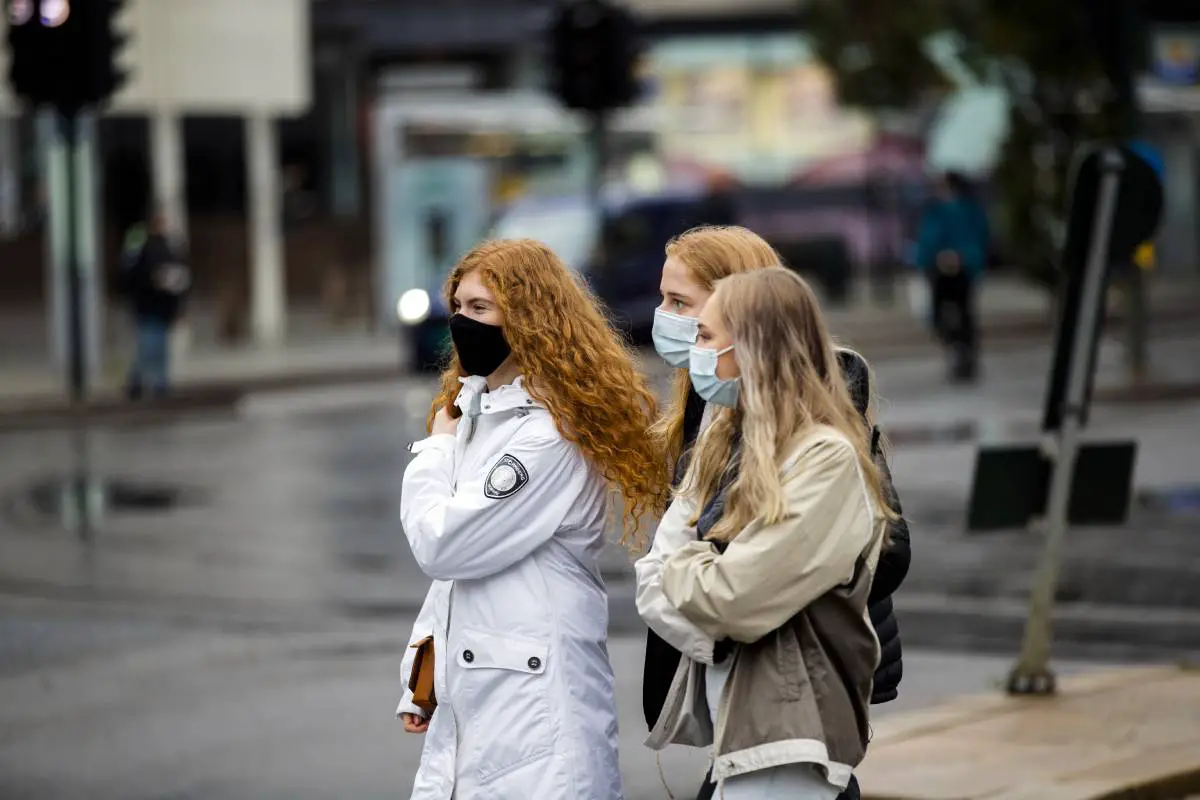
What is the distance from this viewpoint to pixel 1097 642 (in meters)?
9.54

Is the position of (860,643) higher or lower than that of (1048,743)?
higher

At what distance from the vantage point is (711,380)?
3.86 meters

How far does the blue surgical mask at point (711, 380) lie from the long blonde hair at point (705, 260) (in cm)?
43

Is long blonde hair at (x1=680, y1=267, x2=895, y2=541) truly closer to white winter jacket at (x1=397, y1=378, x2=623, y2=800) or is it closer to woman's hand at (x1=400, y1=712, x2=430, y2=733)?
white winter jacket at (x1=397, y1=378, x2=623, y2=800)

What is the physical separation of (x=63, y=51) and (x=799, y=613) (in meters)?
18.1

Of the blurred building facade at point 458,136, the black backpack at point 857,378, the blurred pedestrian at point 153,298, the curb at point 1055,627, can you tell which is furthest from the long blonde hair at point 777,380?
the blurred building facade at point 458,136

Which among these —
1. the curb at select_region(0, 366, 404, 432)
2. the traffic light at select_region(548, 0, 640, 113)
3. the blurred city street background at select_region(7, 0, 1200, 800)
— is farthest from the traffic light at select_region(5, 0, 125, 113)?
the traffic light at select_region(548, 0, 640, 113)

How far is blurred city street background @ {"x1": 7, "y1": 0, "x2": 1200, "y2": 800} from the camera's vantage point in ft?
30.1

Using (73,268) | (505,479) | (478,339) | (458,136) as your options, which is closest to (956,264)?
(73,268)

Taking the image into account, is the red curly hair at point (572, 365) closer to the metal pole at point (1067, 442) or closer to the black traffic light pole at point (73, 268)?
the metal pole at point (1067, 442)

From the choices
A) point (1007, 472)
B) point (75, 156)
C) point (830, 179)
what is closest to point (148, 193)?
point (830, 179)

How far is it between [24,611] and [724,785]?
778 centimetres

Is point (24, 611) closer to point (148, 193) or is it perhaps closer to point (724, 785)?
point (724, 785)

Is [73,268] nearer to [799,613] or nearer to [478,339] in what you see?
[478,339]
